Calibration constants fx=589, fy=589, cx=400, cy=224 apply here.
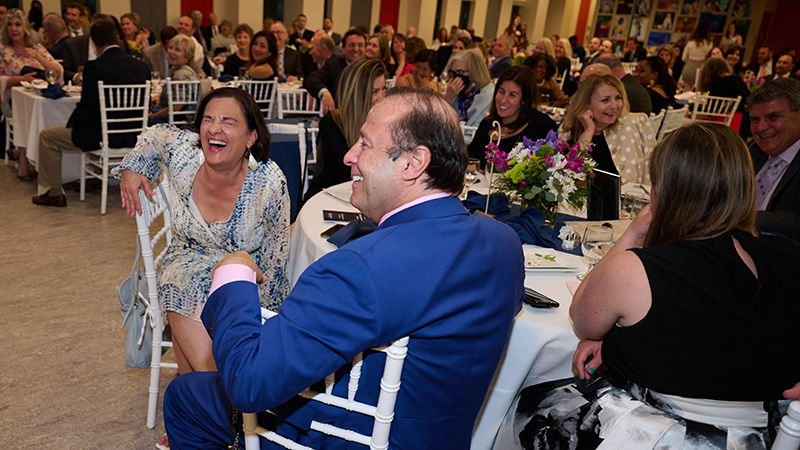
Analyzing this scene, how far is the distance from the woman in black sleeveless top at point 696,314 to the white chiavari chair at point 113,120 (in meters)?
3.99

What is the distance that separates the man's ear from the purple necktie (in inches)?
94.7

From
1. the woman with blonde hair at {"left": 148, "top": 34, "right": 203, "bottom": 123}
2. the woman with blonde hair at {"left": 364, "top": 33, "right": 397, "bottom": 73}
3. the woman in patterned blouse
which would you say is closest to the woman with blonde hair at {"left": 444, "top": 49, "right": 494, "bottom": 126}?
the woman with blonde hair at {"left": 364, "top": 33, "right": 397, "bottom": 73}

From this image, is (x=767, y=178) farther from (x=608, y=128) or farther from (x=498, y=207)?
(x=498, y=207)

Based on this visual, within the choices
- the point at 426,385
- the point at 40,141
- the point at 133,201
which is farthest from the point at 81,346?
the point at 40,141

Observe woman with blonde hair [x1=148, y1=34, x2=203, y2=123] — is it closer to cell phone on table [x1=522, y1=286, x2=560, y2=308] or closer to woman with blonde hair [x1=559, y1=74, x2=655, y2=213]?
woman with blonde hair [x1=559, y1=74, x2=655, y2=213]

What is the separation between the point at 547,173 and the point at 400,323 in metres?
1.23

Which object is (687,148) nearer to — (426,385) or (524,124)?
(426,385)

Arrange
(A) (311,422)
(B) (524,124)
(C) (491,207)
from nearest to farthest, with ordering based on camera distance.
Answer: (A) (311,422), (C) (491,207), (B) (524,124)

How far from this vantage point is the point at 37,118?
482cm

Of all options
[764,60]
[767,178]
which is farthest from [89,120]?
[764,60]

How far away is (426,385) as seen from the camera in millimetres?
1186

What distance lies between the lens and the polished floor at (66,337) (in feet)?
7.41

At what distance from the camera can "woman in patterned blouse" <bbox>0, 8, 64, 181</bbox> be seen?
17.5ft

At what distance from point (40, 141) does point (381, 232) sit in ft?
14.7
